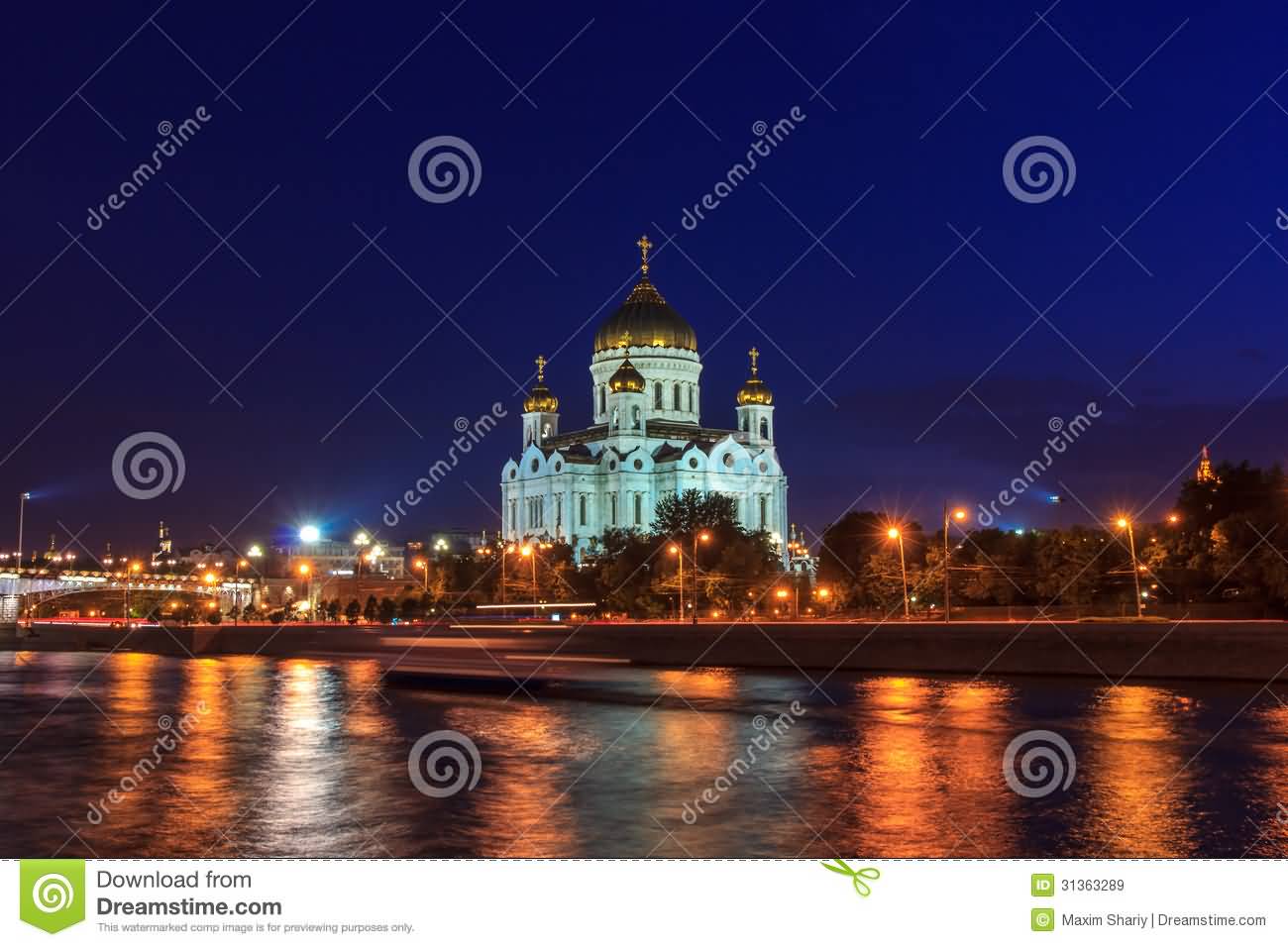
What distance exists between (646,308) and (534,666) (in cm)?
6242

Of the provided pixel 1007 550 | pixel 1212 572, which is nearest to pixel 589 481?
pixel 1007 550

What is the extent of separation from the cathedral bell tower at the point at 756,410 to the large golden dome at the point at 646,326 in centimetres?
613

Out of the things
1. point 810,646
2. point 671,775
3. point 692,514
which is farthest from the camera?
point 692,514

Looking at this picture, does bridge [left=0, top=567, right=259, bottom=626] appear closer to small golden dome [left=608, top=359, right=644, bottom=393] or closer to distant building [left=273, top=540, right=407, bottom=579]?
distant building [left=273, top=540, right=407, bottom=579]

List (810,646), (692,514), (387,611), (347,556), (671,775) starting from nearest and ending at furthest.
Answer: (671,775), (810,646), (692,514), (387,611), (347,556)

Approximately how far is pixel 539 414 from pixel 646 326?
46.4 feet

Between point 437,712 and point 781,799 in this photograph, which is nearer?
point 781,799

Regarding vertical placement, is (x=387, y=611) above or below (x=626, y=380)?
below

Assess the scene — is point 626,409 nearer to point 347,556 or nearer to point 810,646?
point 810,646

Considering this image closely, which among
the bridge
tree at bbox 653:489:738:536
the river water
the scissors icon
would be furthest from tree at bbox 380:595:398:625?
the scissors icon

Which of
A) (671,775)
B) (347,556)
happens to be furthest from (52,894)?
(347,556)

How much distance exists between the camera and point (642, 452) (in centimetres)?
10944

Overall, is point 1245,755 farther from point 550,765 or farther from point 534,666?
point 534,666

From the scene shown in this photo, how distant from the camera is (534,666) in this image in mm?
54781
